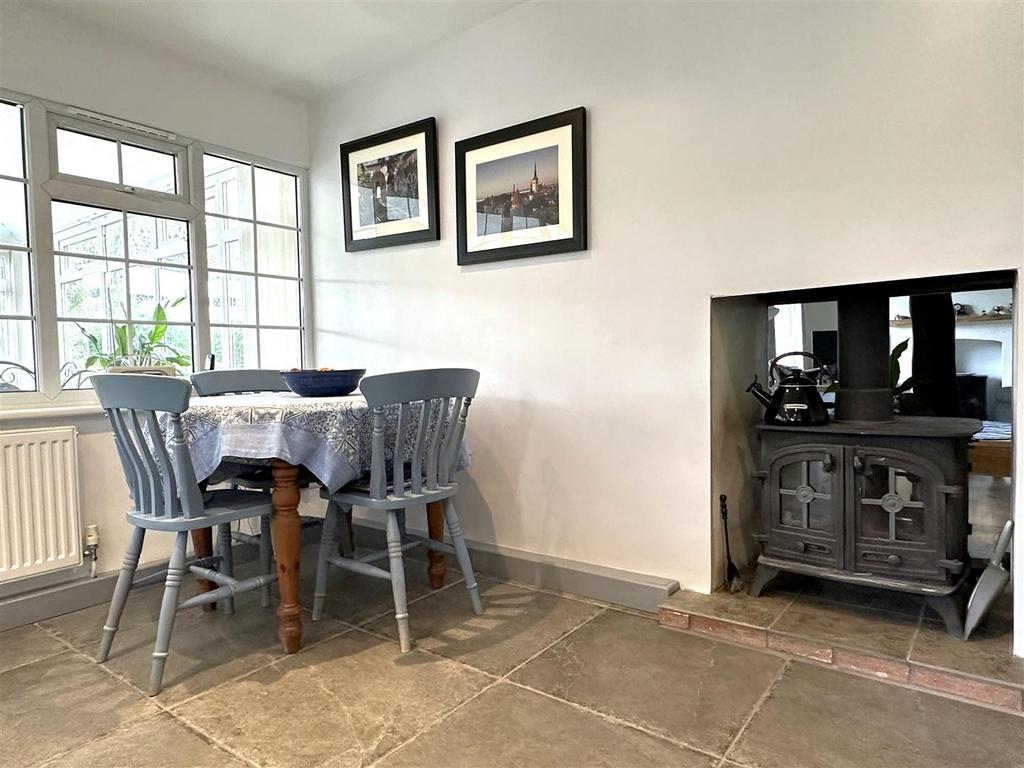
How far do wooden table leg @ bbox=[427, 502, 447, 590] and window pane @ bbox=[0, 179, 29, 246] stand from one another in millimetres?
2005

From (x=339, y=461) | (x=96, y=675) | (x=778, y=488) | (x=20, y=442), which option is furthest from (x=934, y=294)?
(x=20, y=442)

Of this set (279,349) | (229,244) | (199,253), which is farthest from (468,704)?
(229,244)

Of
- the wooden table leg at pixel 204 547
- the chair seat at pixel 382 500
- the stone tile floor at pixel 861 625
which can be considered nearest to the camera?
the stone tile floor at pixel 861 625

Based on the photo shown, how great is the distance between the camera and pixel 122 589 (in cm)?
205

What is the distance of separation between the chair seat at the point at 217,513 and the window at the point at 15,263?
42.3 inches

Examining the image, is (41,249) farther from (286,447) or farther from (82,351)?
(286,447)

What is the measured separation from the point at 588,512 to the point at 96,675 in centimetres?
180

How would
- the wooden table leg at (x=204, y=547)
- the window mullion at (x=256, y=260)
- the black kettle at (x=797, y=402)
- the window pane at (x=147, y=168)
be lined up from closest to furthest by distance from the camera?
the black kettle at (x=797, y=402) < the wooden table leg at (x=204, y=547) < the window pane at (x=147, y=168) < the window mullion at (x=256, y=260)

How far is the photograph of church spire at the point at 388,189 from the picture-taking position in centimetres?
313

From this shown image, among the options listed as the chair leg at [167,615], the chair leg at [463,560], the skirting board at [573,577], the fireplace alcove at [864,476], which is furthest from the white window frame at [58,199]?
the fireplace alcove at [864,476]

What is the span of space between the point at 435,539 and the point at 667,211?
5.34ft

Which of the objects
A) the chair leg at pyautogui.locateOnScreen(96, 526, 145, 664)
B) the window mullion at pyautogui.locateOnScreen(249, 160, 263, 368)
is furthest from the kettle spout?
the window mullion at pyautogui.locateOnScreen(249, 160, 263, 368)

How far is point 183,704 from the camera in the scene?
5.92ft

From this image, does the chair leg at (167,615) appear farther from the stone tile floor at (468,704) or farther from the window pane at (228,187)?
the window pane at (228,187)
